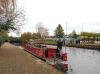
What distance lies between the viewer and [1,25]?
40.8m

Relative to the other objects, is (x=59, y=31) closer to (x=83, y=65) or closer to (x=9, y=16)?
(x=9, y=16)

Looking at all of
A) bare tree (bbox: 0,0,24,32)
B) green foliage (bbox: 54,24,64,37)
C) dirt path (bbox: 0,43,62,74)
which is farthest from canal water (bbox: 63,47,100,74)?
green foliage (bbox: 54,24,64,37)

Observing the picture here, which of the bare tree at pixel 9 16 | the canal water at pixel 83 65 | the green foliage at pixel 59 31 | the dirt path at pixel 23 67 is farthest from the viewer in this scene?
the green foliage at pixel 59 31

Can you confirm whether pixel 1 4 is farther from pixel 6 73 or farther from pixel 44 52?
pixel 6 73

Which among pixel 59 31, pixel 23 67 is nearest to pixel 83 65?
pixel 23 67

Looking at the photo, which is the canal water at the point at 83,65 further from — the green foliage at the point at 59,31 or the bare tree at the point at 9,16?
the green foliage at the point at 59,31

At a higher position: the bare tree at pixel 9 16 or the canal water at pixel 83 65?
the bare tree at pixel 9 16

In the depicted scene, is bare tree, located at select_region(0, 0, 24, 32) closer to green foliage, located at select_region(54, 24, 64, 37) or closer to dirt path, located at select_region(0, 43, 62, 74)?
dirt path, located at select_region(0, 43, 62, 74)

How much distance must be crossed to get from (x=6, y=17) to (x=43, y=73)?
75.3ft

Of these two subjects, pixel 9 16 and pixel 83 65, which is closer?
pixel 83 65

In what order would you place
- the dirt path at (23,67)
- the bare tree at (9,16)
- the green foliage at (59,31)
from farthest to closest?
the green foliage at (59,31) < the bare tree at (9,16) < the dirt path at (23,67)

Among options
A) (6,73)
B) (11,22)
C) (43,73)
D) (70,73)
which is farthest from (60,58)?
(11,22)

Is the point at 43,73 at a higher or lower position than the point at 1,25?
lower

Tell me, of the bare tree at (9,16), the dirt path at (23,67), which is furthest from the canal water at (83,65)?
the bare tree at (9,16)
